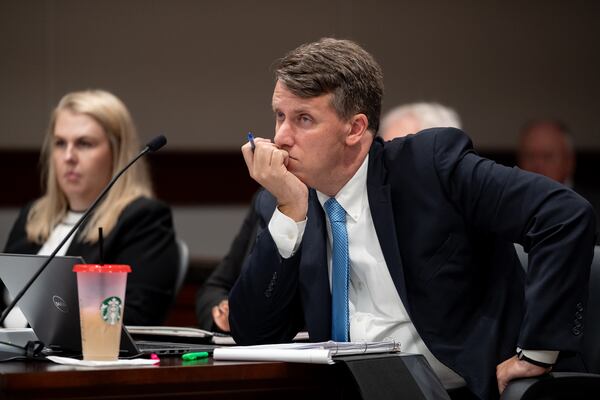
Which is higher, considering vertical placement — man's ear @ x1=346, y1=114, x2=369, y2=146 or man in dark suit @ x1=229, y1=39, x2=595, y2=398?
man's ear @ x1=346, y1=114, x2=369, y2=146

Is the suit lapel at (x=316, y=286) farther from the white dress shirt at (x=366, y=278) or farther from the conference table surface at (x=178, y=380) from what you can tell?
the conference table surface at (x=178, y=380)

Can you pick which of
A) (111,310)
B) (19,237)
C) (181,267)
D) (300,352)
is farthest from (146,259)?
(300,352)

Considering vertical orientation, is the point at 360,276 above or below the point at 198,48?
below

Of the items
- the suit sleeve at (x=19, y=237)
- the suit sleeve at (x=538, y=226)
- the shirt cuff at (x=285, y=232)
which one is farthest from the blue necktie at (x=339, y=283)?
the suit sleeve at (x=19, y=237)

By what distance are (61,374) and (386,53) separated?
4.82 metres

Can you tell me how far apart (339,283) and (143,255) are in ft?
4.00

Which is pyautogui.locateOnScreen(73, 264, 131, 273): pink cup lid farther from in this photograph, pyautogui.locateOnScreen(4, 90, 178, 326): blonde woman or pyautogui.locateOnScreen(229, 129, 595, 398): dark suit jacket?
pyautogui.locateOnScreen(4, 90, 178, 326): blonde woman

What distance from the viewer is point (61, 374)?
1.98 m

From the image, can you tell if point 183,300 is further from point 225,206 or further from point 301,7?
point 301,7

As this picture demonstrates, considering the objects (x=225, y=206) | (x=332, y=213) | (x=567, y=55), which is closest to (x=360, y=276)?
(x=332, y=213)

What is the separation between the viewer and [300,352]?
7.06 ft

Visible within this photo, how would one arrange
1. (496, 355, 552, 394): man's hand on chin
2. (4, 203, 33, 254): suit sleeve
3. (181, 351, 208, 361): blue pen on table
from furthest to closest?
(4, 203, 33, 254): suit sleeve, (496, 355, 552, 394): man's hand on chin, (181, 351, 208, 361): blue pen on table

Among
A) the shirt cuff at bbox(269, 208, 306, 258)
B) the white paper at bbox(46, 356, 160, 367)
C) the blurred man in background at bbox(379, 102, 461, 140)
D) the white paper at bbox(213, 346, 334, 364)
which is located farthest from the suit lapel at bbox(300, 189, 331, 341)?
the blurred man in background at bbox(379, 102, 461, 140)

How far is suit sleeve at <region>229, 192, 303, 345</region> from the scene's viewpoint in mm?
2627
